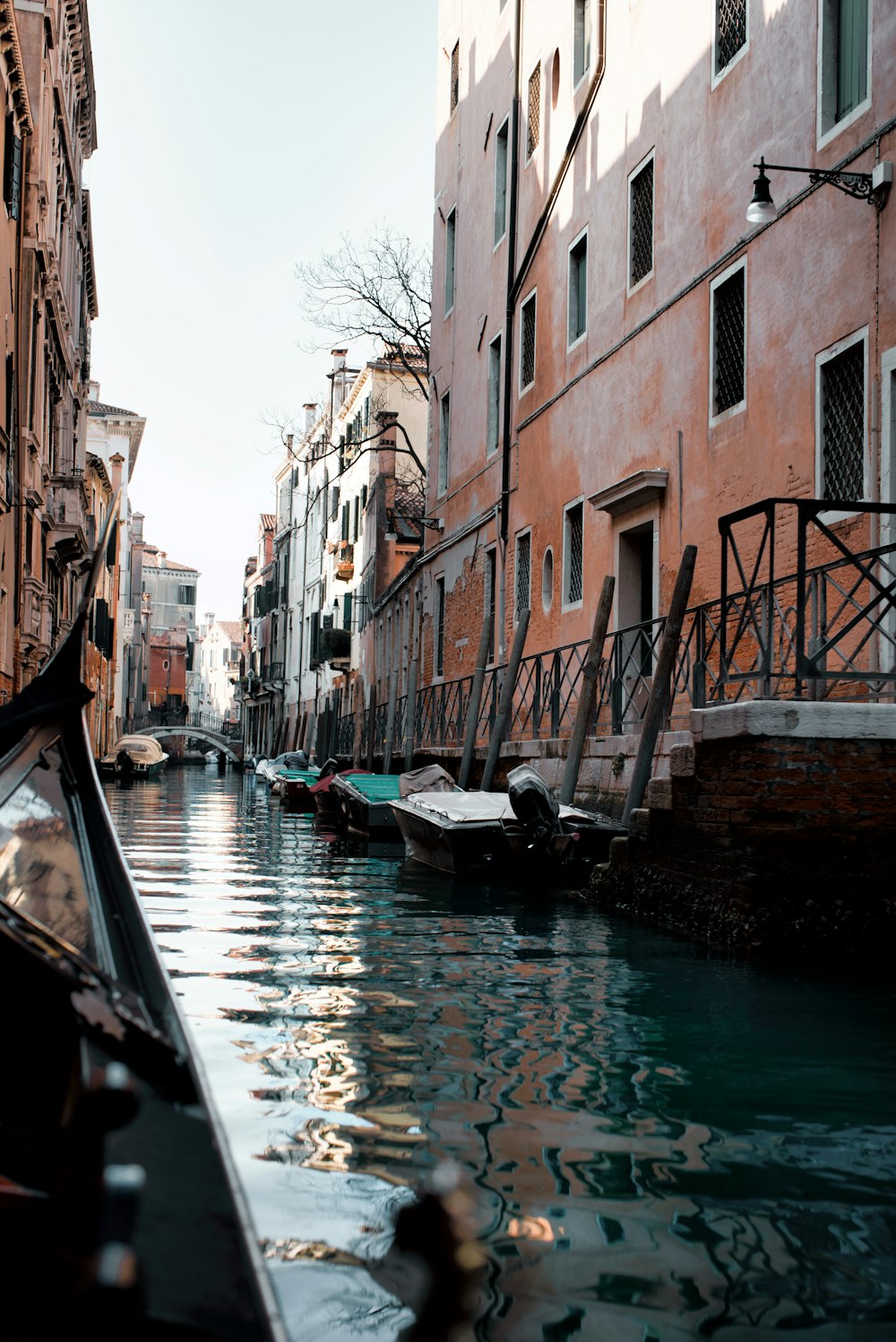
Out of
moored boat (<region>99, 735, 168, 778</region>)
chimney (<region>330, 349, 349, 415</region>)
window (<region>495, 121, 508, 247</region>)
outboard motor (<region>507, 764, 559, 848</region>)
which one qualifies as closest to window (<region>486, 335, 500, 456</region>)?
window (<region>495, 121, 508, 247</region>)

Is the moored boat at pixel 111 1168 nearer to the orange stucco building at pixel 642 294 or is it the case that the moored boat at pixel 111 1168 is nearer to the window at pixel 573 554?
the orange stucco building at pixel 642 294

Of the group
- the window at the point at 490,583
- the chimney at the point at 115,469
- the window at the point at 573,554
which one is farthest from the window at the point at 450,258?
the chimney at the point at 115,469

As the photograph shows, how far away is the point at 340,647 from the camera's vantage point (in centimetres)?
3192

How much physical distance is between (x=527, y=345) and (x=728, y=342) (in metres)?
5.49

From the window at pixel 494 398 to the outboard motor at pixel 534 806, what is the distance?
851cm

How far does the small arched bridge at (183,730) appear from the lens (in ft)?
178

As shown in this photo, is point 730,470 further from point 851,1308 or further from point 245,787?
point 245,787

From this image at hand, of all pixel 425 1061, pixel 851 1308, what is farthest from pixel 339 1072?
pixel 851 1308

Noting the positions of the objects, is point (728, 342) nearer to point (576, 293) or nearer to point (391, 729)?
point (576, 293)

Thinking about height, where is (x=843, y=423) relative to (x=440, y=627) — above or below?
above

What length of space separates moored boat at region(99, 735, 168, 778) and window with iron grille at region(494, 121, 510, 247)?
1899 centimetres

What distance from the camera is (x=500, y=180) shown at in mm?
16719

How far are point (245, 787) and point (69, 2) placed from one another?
19058mm

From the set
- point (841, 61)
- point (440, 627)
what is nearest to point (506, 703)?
point (841, 61)
